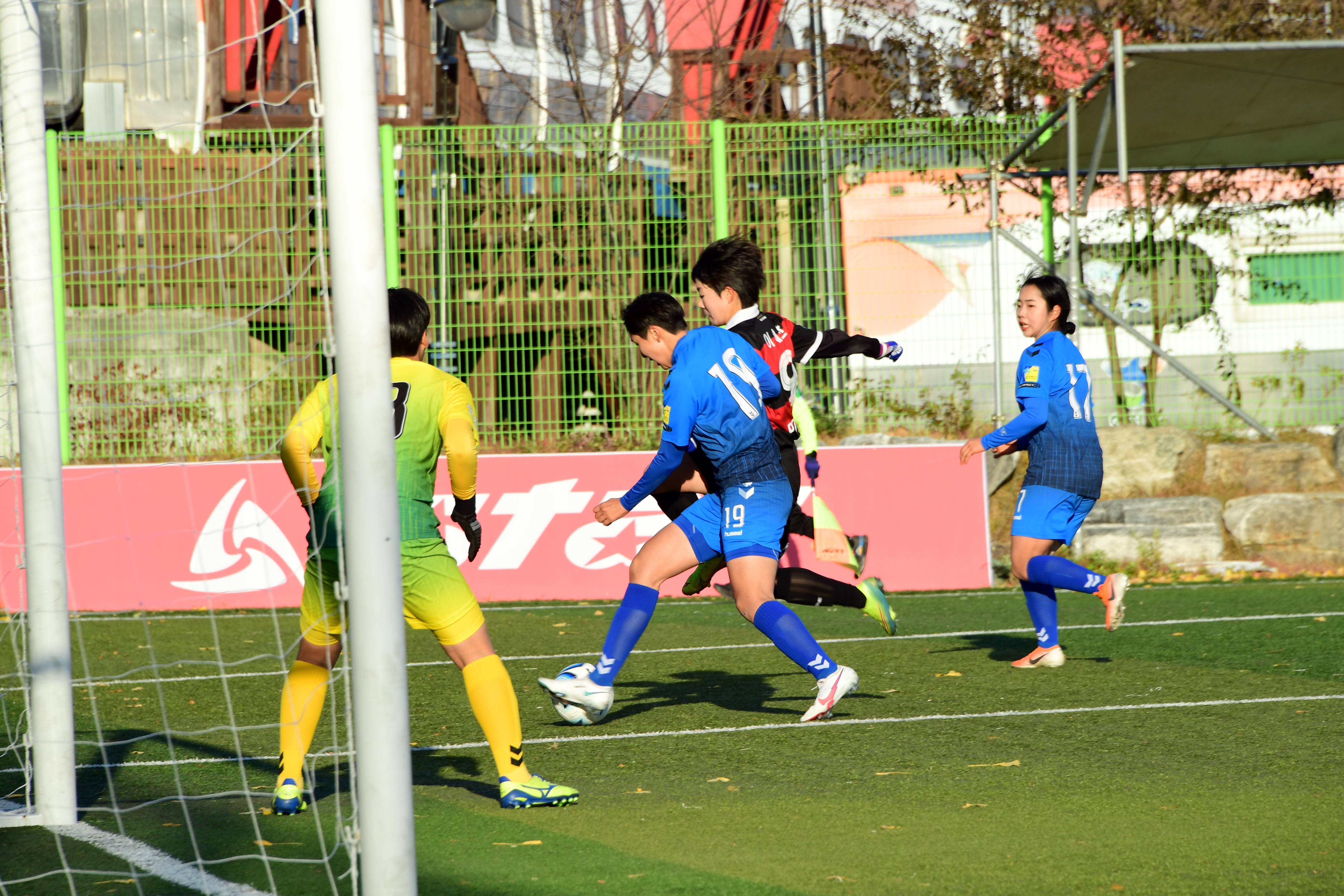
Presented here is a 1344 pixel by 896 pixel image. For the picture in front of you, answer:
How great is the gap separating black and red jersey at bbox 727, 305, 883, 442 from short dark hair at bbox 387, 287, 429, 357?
6.55 ft

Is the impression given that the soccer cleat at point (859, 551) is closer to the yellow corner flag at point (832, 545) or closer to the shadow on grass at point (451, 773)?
the yellow corner flag at point (832, 545)

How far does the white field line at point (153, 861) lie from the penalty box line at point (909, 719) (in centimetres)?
141

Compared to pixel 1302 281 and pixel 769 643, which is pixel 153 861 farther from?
pixel 1302 281

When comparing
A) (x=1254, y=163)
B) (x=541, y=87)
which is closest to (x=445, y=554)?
(x=1254, y=163)

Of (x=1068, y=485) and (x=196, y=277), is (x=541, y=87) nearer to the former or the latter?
(x=196, y=277)

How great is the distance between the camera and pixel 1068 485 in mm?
6844

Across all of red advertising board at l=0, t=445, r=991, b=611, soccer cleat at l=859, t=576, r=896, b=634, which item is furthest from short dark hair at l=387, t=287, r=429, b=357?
red advertising board at l=0, t=445, r=991, b=611

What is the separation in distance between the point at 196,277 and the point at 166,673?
4.63m

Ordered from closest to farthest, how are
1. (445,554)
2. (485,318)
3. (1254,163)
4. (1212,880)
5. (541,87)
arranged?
(1212,880), (445,554), (485,318), (1254,163), (541,87)

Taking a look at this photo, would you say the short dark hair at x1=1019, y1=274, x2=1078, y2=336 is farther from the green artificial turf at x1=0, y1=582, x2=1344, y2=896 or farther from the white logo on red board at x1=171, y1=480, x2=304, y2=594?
the white logo on red board at x1=171, y1=480, x2=304, y2=594

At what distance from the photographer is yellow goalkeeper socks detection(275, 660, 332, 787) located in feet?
14.4

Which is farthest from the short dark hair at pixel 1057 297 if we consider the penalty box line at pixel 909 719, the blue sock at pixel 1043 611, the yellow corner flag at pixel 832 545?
the penalty box line at pixel 909 719

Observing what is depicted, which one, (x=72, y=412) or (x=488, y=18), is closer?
(x=72, y=412)

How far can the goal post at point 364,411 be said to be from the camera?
2877mm
